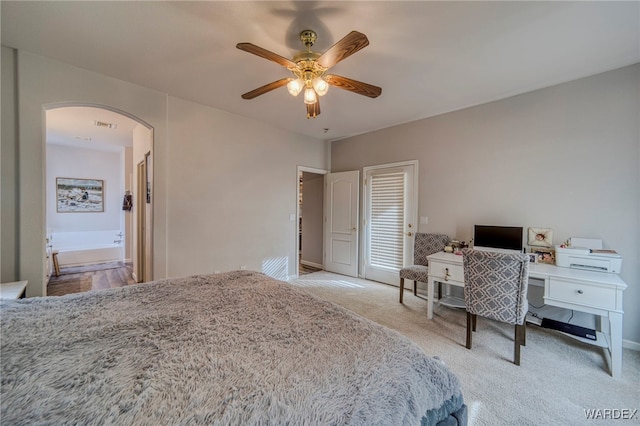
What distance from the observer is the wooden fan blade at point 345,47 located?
5.16 feet

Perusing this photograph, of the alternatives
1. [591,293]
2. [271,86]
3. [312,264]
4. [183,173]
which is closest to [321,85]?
[271,86]

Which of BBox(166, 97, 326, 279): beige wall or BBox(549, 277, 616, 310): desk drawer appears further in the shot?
BBox(166, 97, 326, 279): beige wall

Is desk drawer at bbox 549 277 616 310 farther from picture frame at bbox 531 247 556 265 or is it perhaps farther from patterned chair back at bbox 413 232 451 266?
patterned chair back at bbox 413 232 451 266

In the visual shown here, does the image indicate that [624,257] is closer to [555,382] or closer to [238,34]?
[555,382]

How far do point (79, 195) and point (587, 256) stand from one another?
931 cm

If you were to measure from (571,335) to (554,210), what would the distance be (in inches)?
50.8

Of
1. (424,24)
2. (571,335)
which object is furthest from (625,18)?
(571,335)

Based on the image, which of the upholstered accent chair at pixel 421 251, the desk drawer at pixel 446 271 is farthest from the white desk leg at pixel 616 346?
the upholstered accent chair at pixel 421 251

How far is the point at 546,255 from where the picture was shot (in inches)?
106

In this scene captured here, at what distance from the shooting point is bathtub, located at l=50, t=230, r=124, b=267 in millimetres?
5441

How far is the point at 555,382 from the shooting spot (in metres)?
1.93

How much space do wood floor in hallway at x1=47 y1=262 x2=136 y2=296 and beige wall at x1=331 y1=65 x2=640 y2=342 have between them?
5.36 metres

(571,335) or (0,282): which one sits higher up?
(0,282)

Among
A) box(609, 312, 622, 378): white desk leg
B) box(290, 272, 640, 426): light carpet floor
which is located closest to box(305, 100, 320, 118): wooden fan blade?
box(290, 272, 640, 426): light carpet floor
